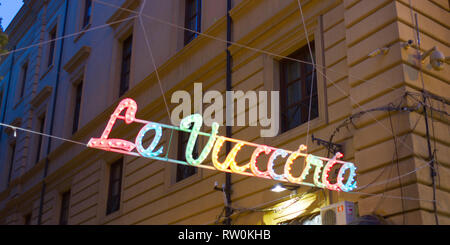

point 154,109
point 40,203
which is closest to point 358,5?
point 154,109

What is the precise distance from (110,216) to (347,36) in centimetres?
1010

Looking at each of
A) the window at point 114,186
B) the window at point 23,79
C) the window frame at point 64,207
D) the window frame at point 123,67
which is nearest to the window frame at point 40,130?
the window frame at point 64,207

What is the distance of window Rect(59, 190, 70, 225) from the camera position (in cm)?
2145

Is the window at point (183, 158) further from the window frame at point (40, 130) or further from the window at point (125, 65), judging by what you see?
the window frame at point (40, 130)

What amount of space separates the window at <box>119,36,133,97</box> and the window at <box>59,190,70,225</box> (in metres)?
5.01

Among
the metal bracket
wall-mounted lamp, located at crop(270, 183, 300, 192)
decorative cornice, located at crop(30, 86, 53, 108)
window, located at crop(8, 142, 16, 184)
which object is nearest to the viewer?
the metal bracket

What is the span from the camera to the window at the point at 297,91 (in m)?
11.9

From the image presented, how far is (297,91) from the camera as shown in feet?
40.7

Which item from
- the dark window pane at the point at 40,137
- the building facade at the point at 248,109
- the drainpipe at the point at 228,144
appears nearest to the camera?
the building facade at the point at 248,109

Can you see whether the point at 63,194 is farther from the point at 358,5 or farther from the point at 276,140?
the point at 358,5

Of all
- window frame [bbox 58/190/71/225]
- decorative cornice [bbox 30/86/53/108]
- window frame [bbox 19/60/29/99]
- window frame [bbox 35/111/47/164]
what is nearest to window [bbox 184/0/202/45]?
window frame [bbox 58/190/71/225]

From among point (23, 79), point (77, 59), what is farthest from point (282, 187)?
point (23, 79)
